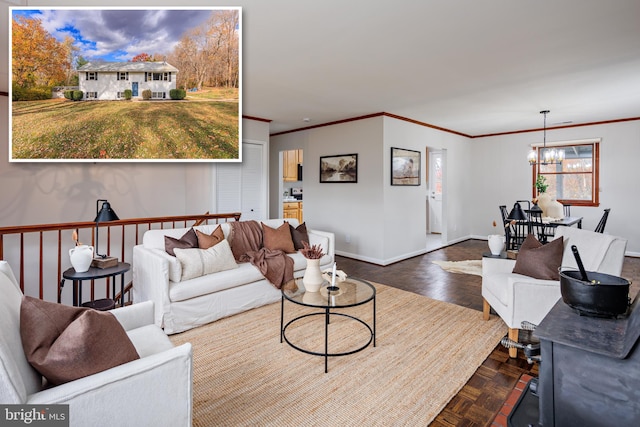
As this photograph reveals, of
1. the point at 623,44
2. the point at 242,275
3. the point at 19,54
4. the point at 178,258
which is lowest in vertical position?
the point at 242,275

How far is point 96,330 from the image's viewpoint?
3.98 feet

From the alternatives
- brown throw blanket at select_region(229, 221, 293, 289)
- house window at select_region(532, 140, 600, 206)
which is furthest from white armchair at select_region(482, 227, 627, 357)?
house window at select_region(532, 140, 600, 206)

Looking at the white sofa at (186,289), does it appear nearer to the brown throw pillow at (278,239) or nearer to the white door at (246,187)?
→ the brown throw pillow at (278,239)

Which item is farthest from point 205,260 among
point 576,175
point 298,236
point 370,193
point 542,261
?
point 576,175

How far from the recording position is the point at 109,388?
1.13 meters

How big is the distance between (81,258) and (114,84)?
2.16 metres

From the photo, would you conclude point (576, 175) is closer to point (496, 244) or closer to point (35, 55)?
point (496, 244)

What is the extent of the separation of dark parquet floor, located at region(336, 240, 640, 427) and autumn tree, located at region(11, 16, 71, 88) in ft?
6.79

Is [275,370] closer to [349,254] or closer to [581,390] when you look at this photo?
[581,390]

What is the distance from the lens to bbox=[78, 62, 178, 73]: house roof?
2.88 ft

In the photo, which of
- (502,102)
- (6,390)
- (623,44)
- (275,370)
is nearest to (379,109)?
(502,102)

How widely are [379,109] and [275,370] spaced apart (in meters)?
3.85

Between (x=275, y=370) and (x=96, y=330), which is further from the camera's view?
(x=275, y=370)

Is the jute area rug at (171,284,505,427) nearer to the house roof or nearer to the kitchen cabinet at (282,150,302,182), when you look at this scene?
the house roof
